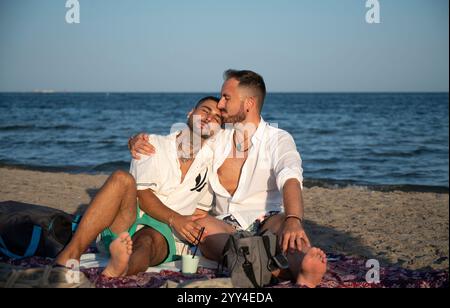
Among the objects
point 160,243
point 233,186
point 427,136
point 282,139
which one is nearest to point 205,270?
point 160,243

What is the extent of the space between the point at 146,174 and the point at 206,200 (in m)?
0.67

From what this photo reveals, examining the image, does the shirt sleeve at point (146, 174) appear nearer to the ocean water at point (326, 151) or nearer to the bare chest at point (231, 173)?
the bare chest at point (231, 173)

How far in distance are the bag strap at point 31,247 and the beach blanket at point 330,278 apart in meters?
0.09

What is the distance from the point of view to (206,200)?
474cm

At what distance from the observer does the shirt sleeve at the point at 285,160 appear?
4074 mm

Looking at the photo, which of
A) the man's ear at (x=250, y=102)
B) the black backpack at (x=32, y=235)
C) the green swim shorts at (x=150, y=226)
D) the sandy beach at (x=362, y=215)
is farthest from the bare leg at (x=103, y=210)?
the sandy beach at (x=362, y=215)

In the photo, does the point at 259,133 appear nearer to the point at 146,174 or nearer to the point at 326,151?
the point at 146,174

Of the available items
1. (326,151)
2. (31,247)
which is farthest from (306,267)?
(326,151)

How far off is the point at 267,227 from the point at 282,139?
81cm

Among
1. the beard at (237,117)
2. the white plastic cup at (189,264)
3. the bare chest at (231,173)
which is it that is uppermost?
the beard at (237,117)

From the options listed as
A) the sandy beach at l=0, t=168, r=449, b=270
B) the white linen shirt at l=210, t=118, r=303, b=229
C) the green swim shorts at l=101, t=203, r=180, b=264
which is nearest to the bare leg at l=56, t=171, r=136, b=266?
the green swim shorts at l=101, t=203, r=180, b=264

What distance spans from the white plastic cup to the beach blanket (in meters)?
0.05

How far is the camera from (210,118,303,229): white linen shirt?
14.5 ft

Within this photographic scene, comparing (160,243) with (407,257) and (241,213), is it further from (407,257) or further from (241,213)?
(407,257)
